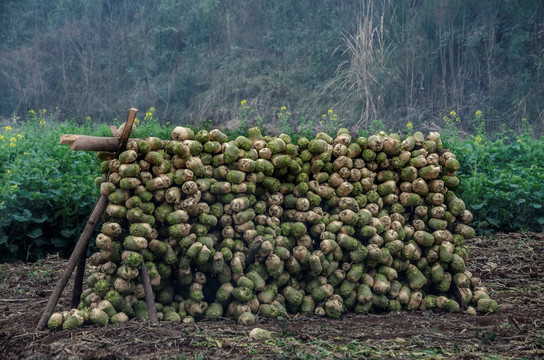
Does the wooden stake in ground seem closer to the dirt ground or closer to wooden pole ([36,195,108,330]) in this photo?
wooden pole ([36,195,108,330])

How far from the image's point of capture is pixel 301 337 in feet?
12.1

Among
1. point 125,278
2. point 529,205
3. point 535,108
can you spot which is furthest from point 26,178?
point 535,108

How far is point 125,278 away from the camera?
3.80 meters

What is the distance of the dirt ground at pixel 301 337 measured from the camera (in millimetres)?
3299

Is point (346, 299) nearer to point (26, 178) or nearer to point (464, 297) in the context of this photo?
point (464, 297)

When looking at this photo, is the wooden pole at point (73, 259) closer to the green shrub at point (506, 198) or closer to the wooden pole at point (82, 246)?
the wooden pole at point (82, 246)

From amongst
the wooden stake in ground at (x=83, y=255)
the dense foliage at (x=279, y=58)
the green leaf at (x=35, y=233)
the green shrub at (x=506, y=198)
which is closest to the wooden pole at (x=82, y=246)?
the wooden stake in ground at (x=83, y=255)

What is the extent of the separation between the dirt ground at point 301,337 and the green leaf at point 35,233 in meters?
1.25

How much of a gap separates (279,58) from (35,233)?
14336mm

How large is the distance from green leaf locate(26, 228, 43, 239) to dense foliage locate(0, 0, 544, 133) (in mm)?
8045

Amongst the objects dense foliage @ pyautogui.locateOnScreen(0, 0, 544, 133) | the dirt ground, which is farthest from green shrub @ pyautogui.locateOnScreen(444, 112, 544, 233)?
dense foliage @ pyautogui.locateOnScreen(0, 0, 544, 133)

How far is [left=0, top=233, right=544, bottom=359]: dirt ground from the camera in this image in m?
3.30

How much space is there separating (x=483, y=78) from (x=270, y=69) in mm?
6809

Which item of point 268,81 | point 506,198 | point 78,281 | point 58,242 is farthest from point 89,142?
point 268,81
